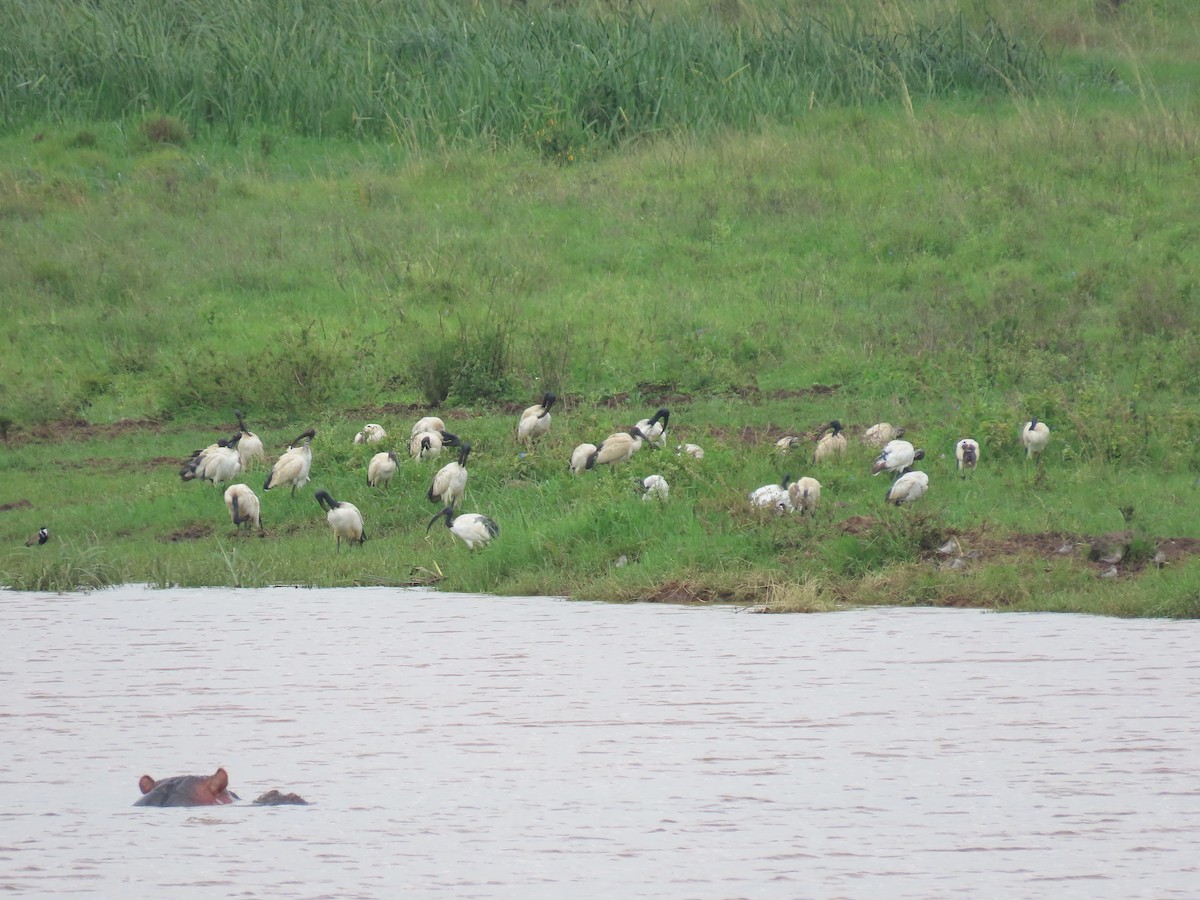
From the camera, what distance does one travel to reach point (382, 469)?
43.9 ft

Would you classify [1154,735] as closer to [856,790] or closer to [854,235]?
[856,790]

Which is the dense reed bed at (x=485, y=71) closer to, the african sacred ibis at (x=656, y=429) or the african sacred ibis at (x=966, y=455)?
the african sacred ibis at (x=656, y=429)

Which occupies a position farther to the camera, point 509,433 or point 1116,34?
point 1116,34

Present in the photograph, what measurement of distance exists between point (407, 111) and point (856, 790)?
62.9 feet

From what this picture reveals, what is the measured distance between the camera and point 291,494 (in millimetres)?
13711

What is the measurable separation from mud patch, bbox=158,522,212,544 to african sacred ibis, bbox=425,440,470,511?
178 centimetres

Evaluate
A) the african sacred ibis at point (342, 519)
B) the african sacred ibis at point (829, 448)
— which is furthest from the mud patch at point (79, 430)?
the african sacred ibis at point (829, 448)

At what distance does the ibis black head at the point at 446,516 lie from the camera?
39.8ft

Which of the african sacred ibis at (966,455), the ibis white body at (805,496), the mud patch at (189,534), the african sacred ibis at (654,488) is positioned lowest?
the mud patch at (189,534)

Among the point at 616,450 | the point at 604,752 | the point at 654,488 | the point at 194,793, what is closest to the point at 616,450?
the point at 616,450

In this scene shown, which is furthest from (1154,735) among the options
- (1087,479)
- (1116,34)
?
(1116,34)

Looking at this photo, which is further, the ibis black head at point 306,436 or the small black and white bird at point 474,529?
the ibis black head at point 306,436

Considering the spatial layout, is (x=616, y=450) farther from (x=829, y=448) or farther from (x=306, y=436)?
(x=306, y=436)

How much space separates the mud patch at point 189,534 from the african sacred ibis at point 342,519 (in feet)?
3.82
